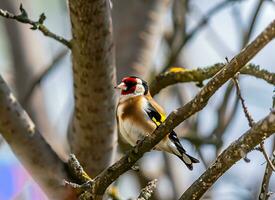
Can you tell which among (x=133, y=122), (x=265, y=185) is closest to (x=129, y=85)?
(x=133, y=122)

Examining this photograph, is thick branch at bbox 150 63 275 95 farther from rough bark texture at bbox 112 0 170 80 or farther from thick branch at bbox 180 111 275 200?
thick branch at bbox 180 111 275 200

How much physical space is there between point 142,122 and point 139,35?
99 centimetres

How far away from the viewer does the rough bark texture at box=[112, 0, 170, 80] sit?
12.6 ft

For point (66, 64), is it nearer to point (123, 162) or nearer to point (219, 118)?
point (219, 118)

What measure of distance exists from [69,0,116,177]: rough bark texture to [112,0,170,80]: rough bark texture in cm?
86

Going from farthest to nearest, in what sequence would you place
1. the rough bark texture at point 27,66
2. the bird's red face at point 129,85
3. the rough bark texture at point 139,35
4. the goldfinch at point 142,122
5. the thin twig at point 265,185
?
the rough bark texture at point 139,35
the rough bark texture at point 27,66
the bird's red face at point 129,85
the goldfinch at point 142,122
the thin twig at point 265,185

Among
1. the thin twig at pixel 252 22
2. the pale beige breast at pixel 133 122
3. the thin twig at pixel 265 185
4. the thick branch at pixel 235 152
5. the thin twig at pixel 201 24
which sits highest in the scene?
the thin twig at pixel 201 24

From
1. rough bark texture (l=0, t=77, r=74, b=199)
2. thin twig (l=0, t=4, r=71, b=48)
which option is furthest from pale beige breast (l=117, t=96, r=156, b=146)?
thin twig (l=0, t=4, r=71, b=48)

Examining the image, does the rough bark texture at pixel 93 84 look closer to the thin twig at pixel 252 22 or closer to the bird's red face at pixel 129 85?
the bird's red face at pixel 129 85

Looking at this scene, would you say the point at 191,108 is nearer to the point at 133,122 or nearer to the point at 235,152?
the point at 235,152

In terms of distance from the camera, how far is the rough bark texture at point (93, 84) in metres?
2.57

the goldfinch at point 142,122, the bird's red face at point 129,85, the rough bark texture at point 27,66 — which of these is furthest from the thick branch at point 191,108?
the rough bark texture at point 27,66

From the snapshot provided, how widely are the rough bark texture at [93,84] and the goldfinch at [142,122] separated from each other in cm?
7

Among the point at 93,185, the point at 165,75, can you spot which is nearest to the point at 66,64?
the point at 165,75
